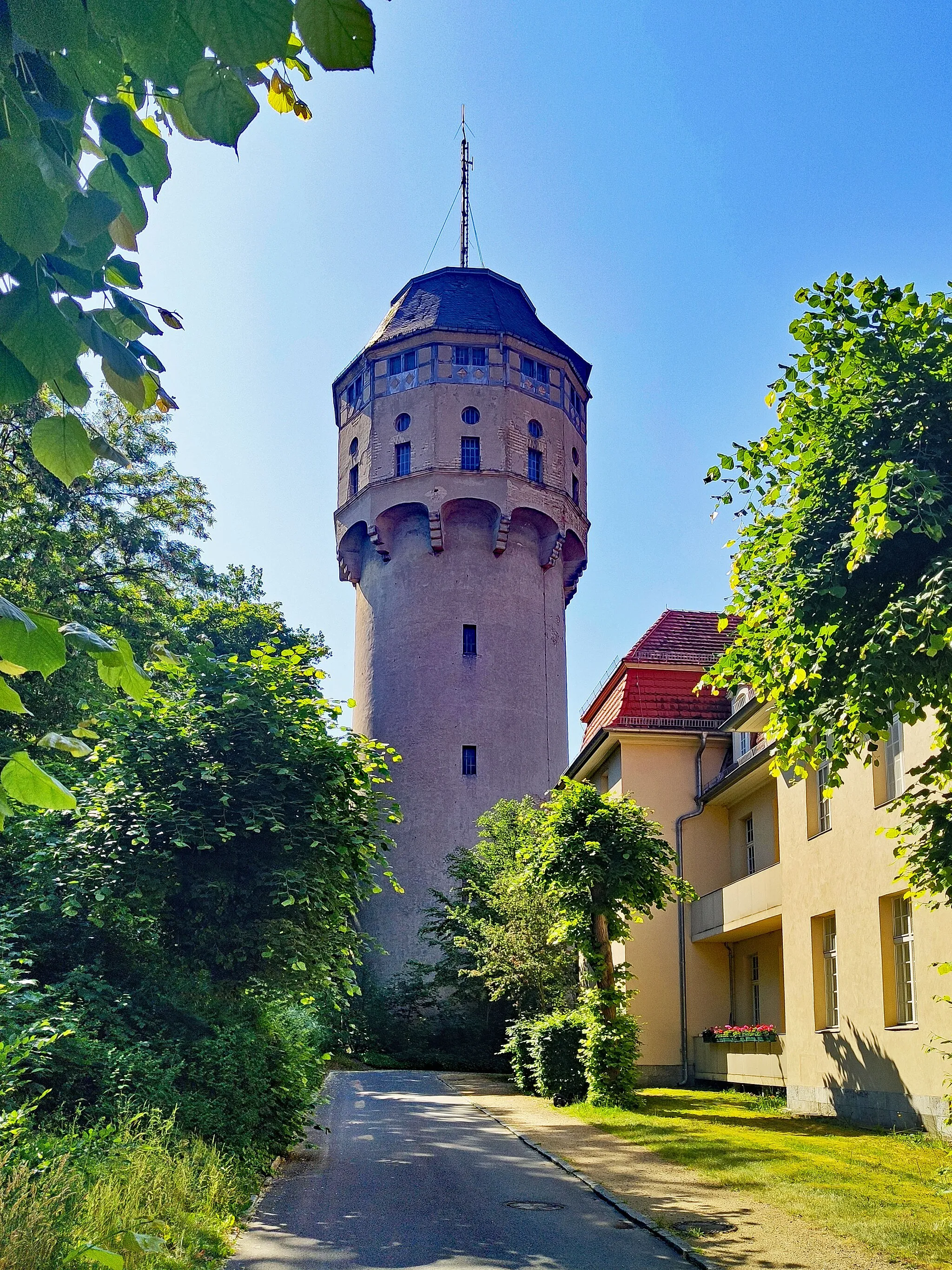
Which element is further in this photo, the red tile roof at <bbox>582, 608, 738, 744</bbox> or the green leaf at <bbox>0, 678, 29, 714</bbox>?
the red tile roof at <bbox>582, 608, 738, 744</bbox>

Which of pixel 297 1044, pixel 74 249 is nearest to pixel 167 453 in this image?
pixel 297 1044

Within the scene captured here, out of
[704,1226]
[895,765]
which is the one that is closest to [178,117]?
[704,1226]

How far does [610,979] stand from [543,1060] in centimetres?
228

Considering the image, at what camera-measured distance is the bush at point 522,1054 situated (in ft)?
86.7

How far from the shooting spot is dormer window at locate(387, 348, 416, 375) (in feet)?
150

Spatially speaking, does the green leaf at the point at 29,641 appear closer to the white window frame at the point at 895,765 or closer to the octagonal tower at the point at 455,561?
the white window frame at the point at 895,765

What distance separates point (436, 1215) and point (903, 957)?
381 inches

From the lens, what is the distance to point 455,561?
4422 centimetres

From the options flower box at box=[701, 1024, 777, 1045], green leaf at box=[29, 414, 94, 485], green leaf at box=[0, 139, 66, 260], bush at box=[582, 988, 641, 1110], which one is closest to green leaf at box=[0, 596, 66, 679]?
green leaf at box=[29, 414, 94, 485]

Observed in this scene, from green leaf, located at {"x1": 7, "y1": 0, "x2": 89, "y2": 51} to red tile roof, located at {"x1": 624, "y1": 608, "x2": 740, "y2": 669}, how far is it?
99.4 feet

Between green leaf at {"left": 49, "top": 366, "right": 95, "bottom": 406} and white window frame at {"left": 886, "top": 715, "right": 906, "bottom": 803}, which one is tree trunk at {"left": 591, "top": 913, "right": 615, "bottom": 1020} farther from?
green leaf at {"left": 49, "top": 366, "right": 95, "bottom": 406}

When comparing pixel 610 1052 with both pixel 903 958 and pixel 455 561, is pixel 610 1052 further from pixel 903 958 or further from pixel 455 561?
pixel 455 561

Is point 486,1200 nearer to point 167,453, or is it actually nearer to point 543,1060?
point 543,1060

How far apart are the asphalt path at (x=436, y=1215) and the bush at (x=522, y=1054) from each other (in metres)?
9.77
